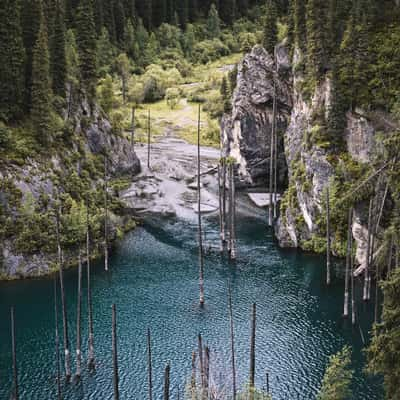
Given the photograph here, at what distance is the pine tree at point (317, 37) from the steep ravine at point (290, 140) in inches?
98.5

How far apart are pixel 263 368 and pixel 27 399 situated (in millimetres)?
19818

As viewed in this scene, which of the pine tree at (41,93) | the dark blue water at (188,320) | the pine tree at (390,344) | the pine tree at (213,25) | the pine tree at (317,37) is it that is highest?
the pine tree at (213,25)

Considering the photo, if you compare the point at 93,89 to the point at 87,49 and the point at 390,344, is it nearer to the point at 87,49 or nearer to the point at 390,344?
the point at 87,49

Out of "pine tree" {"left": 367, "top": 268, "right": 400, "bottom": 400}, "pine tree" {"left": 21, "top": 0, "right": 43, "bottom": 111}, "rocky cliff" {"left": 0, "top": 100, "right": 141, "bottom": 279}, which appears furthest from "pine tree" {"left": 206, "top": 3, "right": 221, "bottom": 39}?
"pine tree" {"left": 367, "top": 268, "right": 400, "bottom": 400}

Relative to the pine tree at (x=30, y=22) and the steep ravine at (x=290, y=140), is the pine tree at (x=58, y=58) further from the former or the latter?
the steep ravine at (x=290, y=140)

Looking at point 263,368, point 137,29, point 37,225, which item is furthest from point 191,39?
point 263,368

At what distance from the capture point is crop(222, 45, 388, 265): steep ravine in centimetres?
7625

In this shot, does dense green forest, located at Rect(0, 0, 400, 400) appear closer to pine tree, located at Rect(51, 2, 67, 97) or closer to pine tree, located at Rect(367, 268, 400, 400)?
pine tree, located at Rect(51, 2, 67, 97)

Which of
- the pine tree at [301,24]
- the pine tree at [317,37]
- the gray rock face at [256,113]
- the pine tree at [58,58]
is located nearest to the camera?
the pine tree at [317,37]

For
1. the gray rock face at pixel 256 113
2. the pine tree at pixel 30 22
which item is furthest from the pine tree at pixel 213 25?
the pine tree at pixel 30 22

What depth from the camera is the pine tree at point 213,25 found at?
18975cm

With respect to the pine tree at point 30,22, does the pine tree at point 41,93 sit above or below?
below

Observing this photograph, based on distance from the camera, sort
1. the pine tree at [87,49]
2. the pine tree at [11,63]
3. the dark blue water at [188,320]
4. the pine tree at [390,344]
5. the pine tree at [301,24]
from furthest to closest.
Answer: the pine tree at [87,49]
the pine tree at [301,24]
the pine tree at [11,63]
the dark blue water at [188,320]
the pine tree at [390,344]

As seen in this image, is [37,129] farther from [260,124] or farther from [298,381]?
[298,381]
